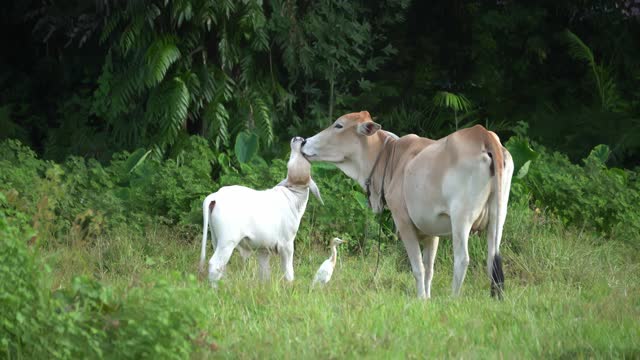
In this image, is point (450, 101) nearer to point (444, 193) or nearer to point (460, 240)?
point (444, 193)

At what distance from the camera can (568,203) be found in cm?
971

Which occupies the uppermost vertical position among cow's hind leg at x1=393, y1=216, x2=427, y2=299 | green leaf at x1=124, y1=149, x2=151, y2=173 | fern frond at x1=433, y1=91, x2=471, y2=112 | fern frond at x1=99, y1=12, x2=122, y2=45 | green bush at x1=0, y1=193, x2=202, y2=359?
green bush at x1=0, y1=193, x2=202, y2=359

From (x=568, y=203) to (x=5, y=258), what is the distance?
6124 mm

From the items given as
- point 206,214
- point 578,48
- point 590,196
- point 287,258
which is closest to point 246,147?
point 590,196

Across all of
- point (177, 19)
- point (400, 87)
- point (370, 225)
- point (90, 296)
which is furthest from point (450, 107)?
point (90, 296)

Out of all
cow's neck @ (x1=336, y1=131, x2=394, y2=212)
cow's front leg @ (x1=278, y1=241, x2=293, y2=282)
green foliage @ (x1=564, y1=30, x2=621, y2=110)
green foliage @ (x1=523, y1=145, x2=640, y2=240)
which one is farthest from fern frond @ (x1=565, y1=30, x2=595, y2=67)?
cow's front leg @ (x1=278, y1=241, x2=293, y2=282)

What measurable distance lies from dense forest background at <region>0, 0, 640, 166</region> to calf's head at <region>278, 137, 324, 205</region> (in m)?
3.07

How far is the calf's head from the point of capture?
7.50 meters

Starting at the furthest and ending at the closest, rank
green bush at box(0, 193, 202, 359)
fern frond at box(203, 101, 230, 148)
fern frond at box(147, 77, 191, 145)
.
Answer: fern frond at box(203, 101, 230, 148) → fern frond at box(147, 77, 191, 145) → green bush at box(0, 193, 202, 359)

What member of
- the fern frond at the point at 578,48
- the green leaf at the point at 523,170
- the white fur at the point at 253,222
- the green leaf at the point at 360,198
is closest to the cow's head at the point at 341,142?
the white fur at the point at 253,222

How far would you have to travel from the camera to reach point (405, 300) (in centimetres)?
656

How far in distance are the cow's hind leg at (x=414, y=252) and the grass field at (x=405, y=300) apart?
117 mm

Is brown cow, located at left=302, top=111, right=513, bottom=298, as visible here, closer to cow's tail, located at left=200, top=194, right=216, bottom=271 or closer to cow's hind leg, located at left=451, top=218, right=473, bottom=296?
cow's hind leg, located at left=451, top=218, right=473, bottom=296

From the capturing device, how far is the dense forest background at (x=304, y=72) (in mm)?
11891
